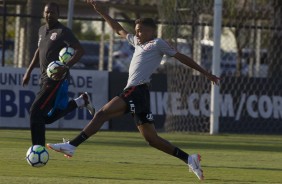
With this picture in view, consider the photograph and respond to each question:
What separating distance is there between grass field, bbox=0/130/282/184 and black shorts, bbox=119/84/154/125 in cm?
Result: 71

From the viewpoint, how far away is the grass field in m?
11.8

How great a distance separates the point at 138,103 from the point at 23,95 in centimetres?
968

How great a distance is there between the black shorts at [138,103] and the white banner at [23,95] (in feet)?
31.1

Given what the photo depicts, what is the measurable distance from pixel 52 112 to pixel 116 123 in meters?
8.95

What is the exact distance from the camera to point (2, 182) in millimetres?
10836

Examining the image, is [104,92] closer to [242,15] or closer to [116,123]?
[116,123]

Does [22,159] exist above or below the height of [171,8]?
below

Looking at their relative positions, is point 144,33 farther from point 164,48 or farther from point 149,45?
point 164,48

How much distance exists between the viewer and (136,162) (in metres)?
14.2

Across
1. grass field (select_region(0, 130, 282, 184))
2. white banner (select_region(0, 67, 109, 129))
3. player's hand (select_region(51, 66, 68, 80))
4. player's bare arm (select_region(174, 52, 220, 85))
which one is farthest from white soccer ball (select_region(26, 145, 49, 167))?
white banner (select_region(0, 67, 109, 129))

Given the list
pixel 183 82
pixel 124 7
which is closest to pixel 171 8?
pixel 183 82

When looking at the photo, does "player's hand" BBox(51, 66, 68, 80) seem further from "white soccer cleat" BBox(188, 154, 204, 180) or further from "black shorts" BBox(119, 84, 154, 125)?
"white soccer cleat" BBox(188, 154, 204, 180)

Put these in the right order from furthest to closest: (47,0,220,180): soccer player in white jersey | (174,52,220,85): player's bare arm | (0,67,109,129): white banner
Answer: (0,67,109,129): white banner, (47,0,220,180): soccer player in white jersey, (174,52,220,85): player's bare arm

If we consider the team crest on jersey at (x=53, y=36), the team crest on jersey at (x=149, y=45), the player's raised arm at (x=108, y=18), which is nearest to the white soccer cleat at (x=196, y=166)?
the team crest on jersey at (x=149, y=45)
